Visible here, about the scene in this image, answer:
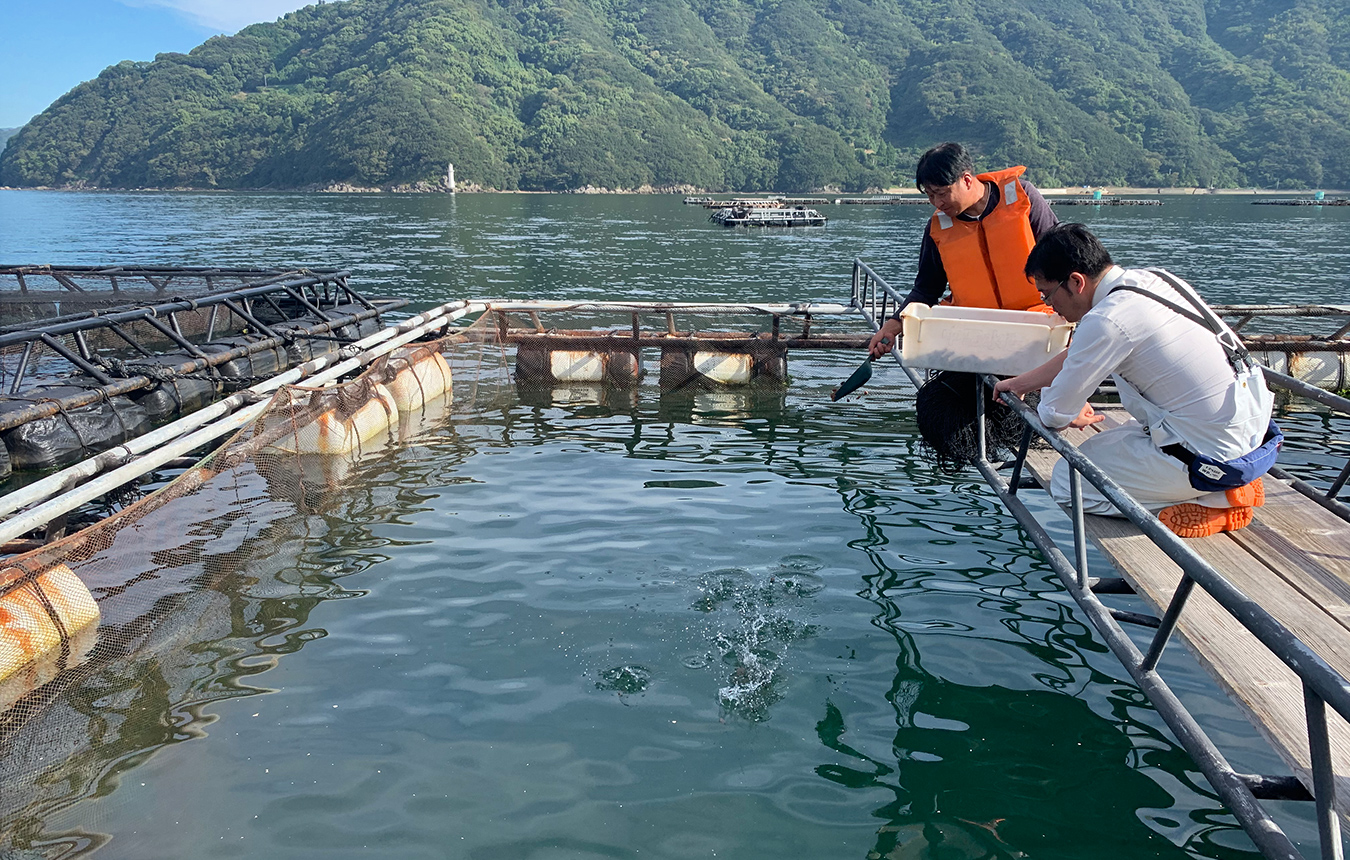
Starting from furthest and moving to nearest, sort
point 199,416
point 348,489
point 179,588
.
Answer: point 348,489 < point 199,416 < point 179,588

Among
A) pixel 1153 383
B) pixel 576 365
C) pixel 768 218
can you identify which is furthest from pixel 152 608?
pixel 768 218

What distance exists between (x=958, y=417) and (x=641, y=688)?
3.49 m

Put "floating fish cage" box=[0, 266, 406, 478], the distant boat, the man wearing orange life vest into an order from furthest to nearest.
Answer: the distant boat < "floating fish cage" box=[0, 266, 406, 478] < the man wearing orange life vest

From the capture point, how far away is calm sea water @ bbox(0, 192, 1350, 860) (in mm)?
5047

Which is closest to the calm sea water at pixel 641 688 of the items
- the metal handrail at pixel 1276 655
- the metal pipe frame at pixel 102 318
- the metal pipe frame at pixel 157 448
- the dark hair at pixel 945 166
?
the metal pipe frame at pixel 157 448

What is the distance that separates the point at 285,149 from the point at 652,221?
12891cm

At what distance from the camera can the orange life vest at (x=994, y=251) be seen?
6895mm

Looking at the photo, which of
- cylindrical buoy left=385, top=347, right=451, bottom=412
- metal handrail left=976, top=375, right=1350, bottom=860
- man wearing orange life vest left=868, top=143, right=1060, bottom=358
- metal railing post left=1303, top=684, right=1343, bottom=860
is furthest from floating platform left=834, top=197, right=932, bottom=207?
metal railing post left=1303, top=684, right=1343, bottom=860

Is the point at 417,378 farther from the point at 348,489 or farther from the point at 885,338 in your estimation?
the point at 885,338

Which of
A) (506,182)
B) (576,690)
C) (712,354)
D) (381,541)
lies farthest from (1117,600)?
(506,182)

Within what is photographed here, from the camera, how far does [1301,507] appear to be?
606cm

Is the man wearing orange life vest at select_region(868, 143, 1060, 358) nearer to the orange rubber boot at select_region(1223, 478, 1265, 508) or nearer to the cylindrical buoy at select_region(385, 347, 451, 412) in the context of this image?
the orange rubber boot at select_region(1223, 478, 1265, 508)

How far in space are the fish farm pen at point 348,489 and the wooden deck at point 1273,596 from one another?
14 millimetres

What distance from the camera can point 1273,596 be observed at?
4.76 metres
